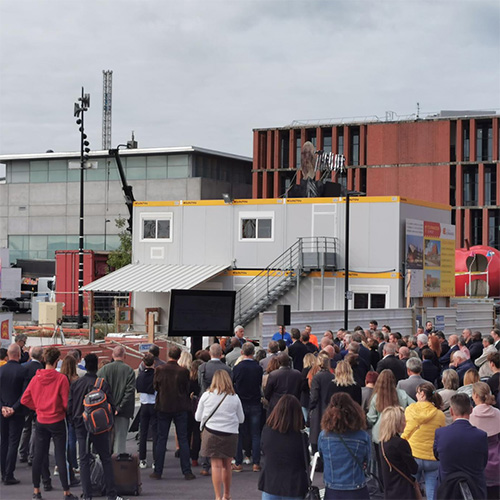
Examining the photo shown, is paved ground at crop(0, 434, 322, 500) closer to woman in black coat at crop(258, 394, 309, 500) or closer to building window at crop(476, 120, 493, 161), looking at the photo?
woman in black coat at crop(258, 394, 309, 500)

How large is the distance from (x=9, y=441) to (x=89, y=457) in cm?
172

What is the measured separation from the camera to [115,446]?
1195 centimetres

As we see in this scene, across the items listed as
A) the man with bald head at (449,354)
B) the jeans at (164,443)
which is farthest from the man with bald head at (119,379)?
the man with bald head at (449,354)

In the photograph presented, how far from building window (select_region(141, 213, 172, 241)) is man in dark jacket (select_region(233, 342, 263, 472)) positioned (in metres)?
24.5

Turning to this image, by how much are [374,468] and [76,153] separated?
222ft

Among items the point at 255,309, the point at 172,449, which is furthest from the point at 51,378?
the point at 255,309

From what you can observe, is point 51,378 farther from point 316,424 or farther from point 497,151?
point 497,151

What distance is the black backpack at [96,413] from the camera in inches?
397

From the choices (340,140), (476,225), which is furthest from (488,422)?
(340,140)

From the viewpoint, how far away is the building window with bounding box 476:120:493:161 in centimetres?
7525

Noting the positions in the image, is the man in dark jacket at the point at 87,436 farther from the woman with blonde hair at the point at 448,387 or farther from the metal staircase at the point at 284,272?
the metal staircase at the point at 284,272

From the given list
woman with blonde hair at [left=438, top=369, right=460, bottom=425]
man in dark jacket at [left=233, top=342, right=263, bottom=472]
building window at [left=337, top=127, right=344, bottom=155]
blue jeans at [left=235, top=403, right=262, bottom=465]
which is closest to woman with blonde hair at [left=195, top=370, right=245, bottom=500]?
man in dark jacket at [left=233, top=342, right=263, bottom=472]

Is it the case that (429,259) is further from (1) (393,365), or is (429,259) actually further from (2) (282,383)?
(2) (282,383)

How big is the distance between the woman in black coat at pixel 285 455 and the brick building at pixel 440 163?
68.3m
